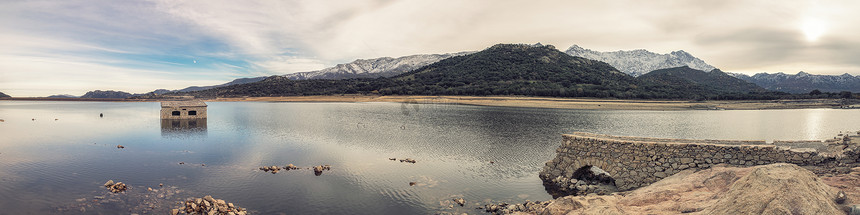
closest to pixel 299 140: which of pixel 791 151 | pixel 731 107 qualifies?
pixel 791 151

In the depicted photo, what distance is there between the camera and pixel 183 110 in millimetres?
57281

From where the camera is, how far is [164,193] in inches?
668

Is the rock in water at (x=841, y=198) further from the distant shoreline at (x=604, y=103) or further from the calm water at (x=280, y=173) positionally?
the distant shoreline at (x=604, y=103)

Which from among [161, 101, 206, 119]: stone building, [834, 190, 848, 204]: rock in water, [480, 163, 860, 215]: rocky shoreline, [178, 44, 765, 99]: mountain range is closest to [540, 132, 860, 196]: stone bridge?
[480, 163, 860, 215]: rocky shoreline

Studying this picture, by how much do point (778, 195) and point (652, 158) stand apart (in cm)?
826

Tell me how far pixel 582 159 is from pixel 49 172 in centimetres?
2968

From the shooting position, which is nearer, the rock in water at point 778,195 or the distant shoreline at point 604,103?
the rock in water at point 778,195

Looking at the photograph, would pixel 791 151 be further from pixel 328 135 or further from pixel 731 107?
pixel 731 107

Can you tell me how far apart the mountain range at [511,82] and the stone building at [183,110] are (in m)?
73.4

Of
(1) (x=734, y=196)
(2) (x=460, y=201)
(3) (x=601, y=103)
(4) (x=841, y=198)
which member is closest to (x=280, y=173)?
(2) (x=460, y=201)

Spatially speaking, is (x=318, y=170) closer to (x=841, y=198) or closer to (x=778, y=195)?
(x=778, y=195)

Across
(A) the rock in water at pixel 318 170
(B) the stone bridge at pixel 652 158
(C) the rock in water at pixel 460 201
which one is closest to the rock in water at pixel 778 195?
(B) the stone bridge at pixel 652 158

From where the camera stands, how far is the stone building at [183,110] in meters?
55.8

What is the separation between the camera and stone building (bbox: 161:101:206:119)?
5581 centimetres
